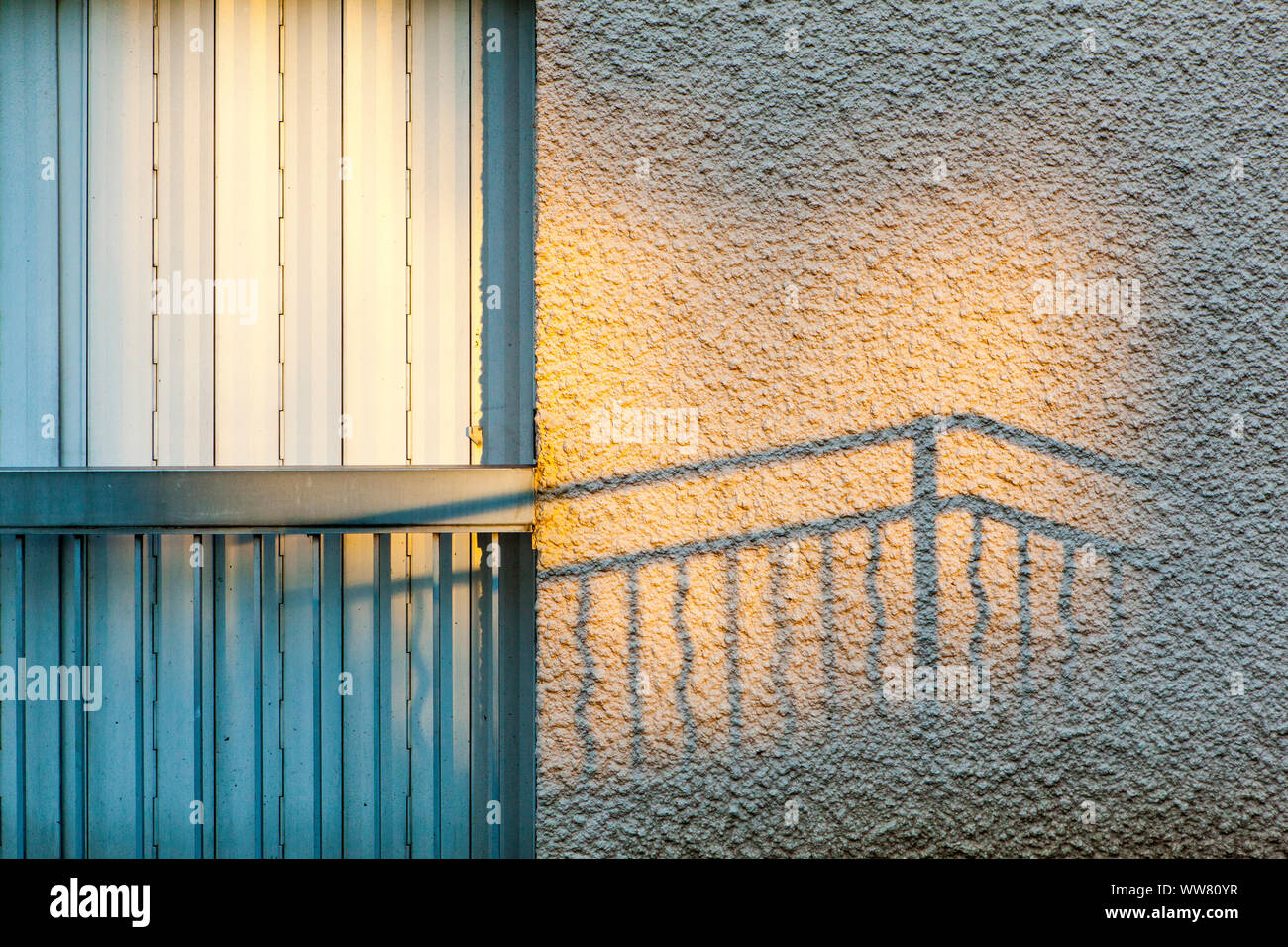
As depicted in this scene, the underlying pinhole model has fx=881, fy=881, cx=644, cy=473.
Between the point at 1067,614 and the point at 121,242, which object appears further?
the point at 121,242

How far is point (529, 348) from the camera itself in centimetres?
325

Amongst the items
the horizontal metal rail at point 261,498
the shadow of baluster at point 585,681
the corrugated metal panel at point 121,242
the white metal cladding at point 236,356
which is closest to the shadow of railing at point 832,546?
the shadow of baluster at point 585,681

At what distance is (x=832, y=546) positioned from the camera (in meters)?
2.99

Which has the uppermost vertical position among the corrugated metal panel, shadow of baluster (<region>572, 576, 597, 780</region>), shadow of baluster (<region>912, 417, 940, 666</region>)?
the corrugated metal panel

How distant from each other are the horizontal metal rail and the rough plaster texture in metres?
0.27

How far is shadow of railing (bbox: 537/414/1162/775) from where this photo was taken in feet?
9.78

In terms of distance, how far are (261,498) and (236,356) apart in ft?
1.97

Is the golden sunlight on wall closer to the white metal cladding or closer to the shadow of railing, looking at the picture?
the shadow of railing

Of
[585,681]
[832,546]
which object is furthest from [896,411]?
[585,681]

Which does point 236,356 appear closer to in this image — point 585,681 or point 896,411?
point 585,681

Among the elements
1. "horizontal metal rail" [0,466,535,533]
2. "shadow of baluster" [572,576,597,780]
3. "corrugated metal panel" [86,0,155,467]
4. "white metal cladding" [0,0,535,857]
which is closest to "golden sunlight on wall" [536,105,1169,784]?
"shadow of baluster" [572,576,597,780]

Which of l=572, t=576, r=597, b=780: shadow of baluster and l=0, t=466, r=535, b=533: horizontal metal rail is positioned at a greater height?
l=0, t=466, r=535, b=533: horizontal metal rail

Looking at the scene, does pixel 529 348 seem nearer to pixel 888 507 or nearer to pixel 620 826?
pixel 888 507

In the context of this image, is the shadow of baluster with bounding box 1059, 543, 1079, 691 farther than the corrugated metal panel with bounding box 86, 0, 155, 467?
No
